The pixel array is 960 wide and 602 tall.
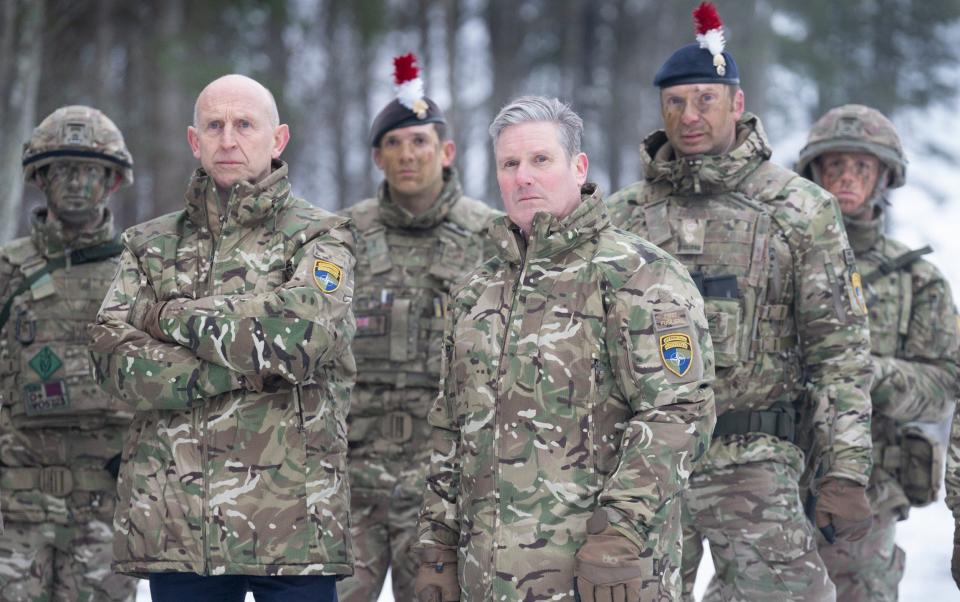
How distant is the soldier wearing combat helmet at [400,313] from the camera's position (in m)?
5.92

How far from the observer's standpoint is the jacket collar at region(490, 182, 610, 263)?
12.4 feet

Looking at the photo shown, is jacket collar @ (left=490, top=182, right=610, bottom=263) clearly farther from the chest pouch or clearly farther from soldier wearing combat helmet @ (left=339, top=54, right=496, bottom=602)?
soldier wearing combat helmet @ (left=339, top=54, right=496, bottom=602)

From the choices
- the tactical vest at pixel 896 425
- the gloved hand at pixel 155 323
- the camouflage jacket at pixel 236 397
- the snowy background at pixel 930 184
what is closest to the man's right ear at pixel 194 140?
the camouflage jacket at pixel 236 397

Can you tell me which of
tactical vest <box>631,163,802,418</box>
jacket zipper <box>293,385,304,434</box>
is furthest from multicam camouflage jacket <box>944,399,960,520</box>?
jacket zipper <box>293,385,304,434</box>

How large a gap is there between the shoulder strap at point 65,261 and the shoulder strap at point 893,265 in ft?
12.0

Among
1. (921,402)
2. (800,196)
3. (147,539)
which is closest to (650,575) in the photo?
(147,539)

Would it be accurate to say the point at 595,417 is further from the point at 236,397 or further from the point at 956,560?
the point at 956,560

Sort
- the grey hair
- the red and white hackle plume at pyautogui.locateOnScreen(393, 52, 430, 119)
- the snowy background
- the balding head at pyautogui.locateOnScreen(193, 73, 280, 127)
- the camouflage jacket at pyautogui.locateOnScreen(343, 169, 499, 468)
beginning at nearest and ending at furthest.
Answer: the grey hair
the balding head at pyautogui.locateOnScreen(193, 73, 280, 127)
the camouflage jacket at pyautogui.locateOnScreen(343, 169, 499, 468)
the red and white hackle plume at pyautogui.locateOnScreen(393, 52, 430, 119)
the snowy background

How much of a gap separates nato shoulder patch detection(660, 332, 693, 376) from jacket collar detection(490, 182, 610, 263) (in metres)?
0.41

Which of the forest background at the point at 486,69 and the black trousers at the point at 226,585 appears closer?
the black trousers at the point at 226,585

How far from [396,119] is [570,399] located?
3000 mm

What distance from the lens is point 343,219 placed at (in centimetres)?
449

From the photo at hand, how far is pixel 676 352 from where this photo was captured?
3615 millimetres

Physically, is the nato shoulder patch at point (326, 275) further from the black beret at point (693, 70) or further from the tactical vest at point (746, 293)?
the black beret at point (693, 70)
